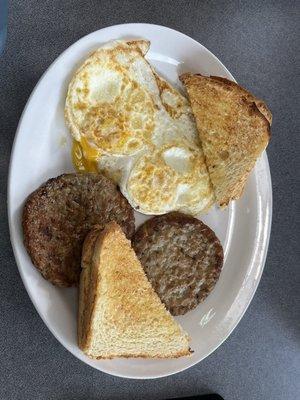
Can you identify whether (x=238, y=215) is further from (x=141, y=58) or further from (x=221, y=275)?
(x=141, y=58)

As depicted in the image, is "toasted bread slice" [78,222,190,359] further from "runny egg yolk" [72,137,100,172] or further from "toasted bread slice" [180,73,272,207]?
"toasted bread slice" [180,73,272,207]

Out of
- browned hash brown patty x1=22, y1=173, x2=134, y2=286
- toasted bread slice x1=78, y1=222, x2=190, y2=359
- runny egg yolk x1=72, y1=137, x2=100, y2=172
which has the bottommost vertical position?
toasted bread slice x1=78, y1=222, x2=190, y2=359

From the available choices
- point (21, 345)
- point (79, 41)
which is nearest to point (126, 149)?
point (79, 41)

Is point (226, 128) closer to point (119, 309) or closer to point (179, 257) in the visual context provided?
point (179, 257)

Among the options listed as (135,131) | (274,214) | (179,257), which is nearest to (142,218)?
(179,257)

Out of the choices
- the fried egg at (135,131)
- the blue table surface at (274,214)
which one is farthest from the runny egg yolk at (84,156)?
the blue table surface at (274,214)

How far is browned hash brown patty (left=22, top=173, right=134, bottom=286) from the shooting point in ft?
5.31

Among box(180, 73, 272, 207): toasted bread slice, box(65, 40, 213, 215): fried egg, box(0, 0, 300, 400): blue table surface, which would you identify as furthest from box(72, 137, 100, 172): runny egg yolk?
box(180, 73, 272, 207): toasted bread slice

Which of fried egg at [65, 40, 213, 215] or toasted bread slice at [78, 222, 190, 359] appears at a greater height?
fried egg at [65, 40, 213, 215]

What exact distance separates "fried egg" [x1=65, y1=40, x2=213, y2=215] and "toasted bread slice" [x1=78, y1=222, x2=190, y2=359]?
17cm

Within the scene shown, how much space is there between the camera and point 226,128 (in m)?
1.81

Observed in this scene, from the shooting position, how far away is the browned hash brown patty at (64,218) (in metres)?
1.62

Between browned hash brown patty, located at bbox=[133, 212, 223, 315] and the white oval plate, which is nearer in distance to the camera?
the white oval plate

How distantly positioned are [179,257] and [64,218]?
37 centimetres
